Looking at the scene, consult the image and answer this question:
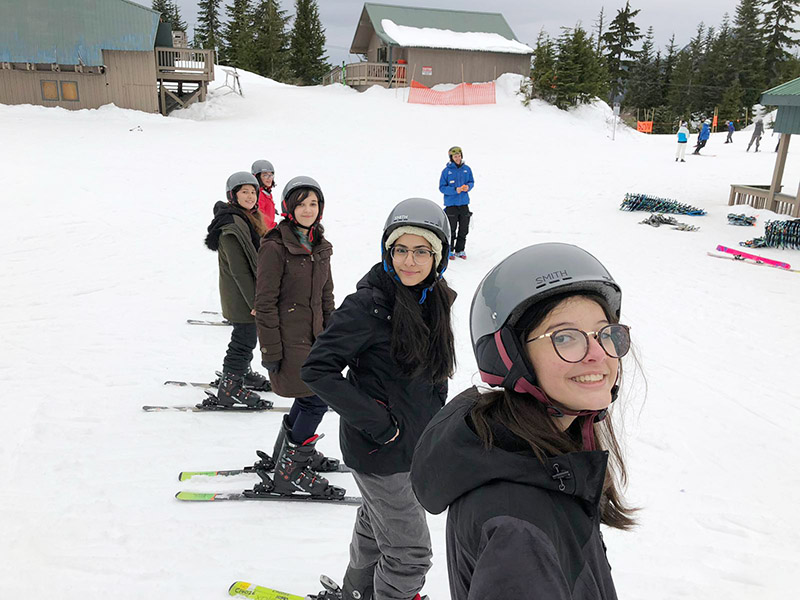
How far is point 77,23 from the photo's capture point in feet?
76.2

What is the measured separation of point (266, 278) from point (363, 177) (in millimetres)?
14186

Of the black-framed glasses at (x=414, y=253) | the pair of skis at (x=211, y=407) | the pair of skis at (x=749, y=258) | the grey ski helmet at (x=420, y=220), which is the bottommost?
the pair of skis at (x=211, y=407)

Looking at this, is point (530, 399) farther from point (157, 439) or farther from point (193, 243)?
point (193, 243)

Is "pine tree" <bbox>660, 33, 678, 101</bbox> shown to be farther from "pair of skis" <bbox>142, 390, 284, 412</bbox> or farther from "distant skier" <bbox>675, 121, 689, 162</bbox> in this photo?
"pair of skis" <bbox>142, 390, 284, 412</bbox>

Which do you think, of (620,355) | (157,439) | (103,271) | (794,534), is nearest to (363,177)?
(103,271)

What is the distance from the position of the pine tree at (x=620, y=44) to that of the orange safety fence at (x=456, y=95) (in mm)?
30641

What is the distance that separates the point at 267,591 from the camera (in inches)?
126

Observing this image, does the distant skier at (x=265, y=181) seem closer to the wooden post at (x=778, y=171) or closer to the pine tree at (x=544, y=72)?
the wooden post at (x=778, y=171)

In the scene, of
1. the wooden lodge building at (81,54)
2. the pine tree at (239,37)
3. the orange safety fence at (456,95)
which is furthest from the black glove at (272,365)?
the pine tree at (239,37)

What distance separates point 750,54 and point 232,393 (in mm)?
62414

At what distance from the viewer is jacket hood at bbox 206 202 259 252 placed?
15.7 feet

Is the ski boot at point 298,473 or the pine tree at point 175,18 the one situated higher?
the pine tree at point 175,18

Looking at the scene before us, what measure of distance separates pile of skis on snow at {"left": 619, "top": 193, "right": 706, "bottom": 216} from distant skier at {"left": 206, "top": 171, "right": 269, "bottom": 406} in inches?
496

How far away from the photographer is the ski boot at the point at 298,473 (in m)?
3.98
